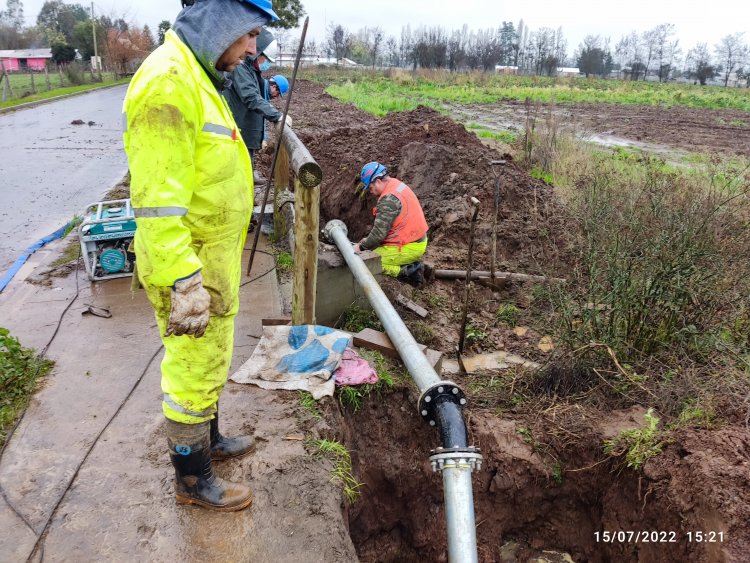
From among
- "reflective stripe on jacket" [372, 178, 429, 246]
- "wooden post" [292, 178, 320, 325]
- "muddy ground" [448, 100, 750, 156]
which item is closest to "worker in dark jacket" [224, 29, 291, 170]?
"reflective stripe on jacket" [372, 178, 429, 246]

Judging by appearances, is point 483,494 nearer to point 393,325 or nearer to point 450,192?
point 393,325

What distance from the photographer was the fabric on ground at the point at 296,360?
11.9ft

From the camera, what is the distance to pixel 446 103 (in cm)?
2720

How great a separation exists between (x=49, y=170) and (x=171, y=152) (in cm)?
1035

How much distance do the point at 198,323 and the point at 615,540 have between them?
3.02m

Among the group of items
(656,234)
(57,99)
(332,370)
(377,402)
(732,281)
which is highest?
(57,99)

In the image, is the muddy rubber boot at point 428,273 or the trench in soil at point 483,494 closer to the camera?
the trench in soil at point 483,494

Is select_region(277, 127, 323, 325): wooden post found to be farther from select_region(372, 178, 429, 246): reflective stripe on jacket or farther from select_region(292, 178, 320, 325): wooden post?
select_region(372, 178, 429, 246): reflective stripe on jacket

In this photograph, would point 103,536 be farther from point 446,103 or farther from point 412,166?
point 446,103

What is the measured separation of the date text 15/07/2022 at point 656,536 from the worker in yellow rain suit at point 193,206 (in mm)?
2394

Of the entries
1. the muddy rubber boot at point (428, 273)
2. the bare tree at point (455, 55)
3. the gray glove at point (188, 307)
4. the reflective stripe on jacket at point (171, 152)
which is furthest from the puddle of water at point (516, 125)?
the bare tree at point (455, 55)

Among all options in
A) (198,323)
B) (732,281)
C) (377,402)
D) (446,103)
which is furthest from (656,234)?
(446,103)

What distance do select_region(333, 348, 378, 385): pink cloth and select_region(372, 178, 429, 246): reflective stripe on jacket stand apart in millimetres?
2426

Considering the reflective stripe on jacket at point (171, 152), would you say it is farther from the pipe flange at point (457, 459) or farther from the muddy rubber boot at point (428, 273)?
the muddy rubber boot at point (428, 273)
